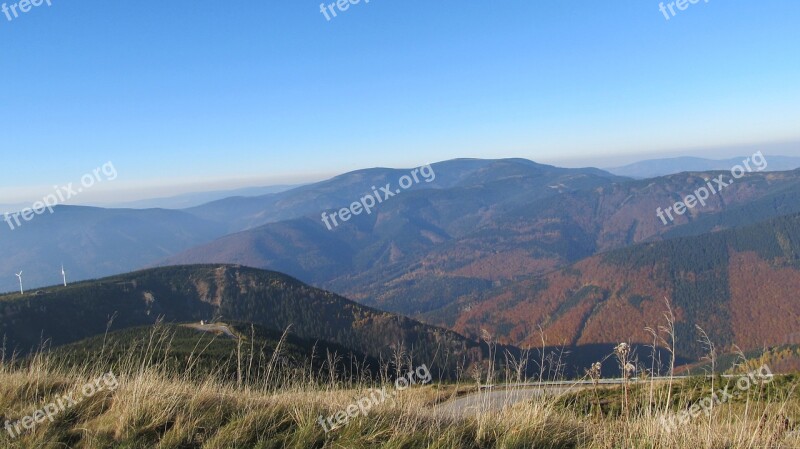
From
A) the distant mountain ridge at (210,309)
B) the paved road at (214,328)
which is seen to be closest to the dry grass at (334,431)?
the paved road at (214,328)

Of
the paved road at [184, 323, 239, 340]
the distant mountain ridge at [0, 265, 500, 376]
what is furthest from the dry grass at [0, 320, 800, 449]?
the distant mountain ridge at [0, 265, 500, 376]

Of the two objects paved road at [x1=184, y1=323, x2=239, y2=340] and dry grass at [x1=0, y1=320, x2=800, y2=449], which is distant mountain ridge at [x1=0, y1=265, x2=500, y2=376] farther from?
dry grass at [x1=0, y1=320, x2=800, y2=449]

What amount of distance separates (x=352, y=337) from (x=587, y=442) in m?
120

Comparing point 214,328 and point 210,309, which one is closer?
point 214,328

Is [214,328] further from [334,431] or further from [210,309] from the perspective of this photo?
[210,309]

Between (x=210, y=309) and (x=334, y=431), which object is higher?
(x=334, y=431)

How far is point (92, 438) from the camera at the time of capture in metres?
4.57

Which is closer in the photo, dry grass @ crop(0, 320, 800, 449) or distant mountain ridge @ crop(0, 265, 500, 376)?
dry grass @ crop(0, 320, 800, 449)

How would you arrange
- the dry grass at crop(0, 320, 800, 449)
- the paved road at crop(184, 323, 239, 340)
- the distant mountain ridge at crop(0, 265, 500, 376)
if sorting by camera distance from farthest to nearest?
the distant mountain ridge at crop(0, 265, 500, 376), the paved road at crop(184, 323, 239, 340), the dry grass at crop(0, 320, 800, 449)

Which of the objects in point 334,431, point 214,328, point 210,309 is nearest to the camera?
point 334,431

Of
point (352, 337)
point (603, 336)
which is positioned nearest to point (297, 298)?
point (352, 337)

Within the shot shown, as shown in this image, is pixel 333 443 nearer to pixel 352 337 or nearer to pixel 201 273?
pixel 352 337

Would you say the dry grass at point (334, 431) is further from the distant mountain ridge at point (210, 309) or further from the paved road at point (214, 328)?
the distant mountain ridge at point (210, 309)

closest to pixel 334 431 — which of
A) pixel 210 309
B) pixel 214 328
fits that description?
pixel 214 328
